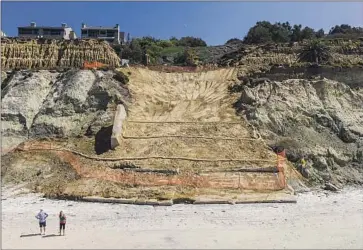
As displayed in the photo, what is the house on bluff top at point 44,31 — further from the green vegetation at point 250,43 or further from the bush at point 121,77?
the bush at point 121,77

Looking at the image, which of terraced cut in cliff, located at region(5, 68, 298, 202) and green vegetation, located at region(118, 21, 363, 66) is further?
green vegetation, located at region(118, 21, 363, 66)

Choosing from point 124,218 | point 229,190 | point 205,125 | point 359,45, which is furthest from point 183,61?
point 124,218

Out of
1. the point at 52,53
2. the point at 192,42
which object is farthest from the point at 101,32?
the point at 52,53

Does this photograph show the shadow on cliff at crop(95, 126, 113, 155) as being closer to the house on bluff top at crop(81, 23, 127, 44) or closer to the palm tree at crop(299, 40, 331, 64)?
Answer: the palm tree at crop(299, 40, 331, 64)

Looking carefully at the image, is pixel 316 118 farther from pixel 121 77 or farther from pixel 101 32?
pixel 101 32

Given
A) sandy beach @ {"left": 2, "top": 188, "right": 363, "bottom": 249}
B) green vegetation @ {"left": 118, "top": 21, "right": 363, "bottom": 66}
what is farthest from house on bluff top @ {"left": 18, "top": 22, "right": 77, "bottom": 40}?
sandy beach @ {"left": 2, "top": 188, "right": 363, "bottom": 249}

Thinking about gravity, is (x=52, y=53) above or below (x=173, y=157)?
above
